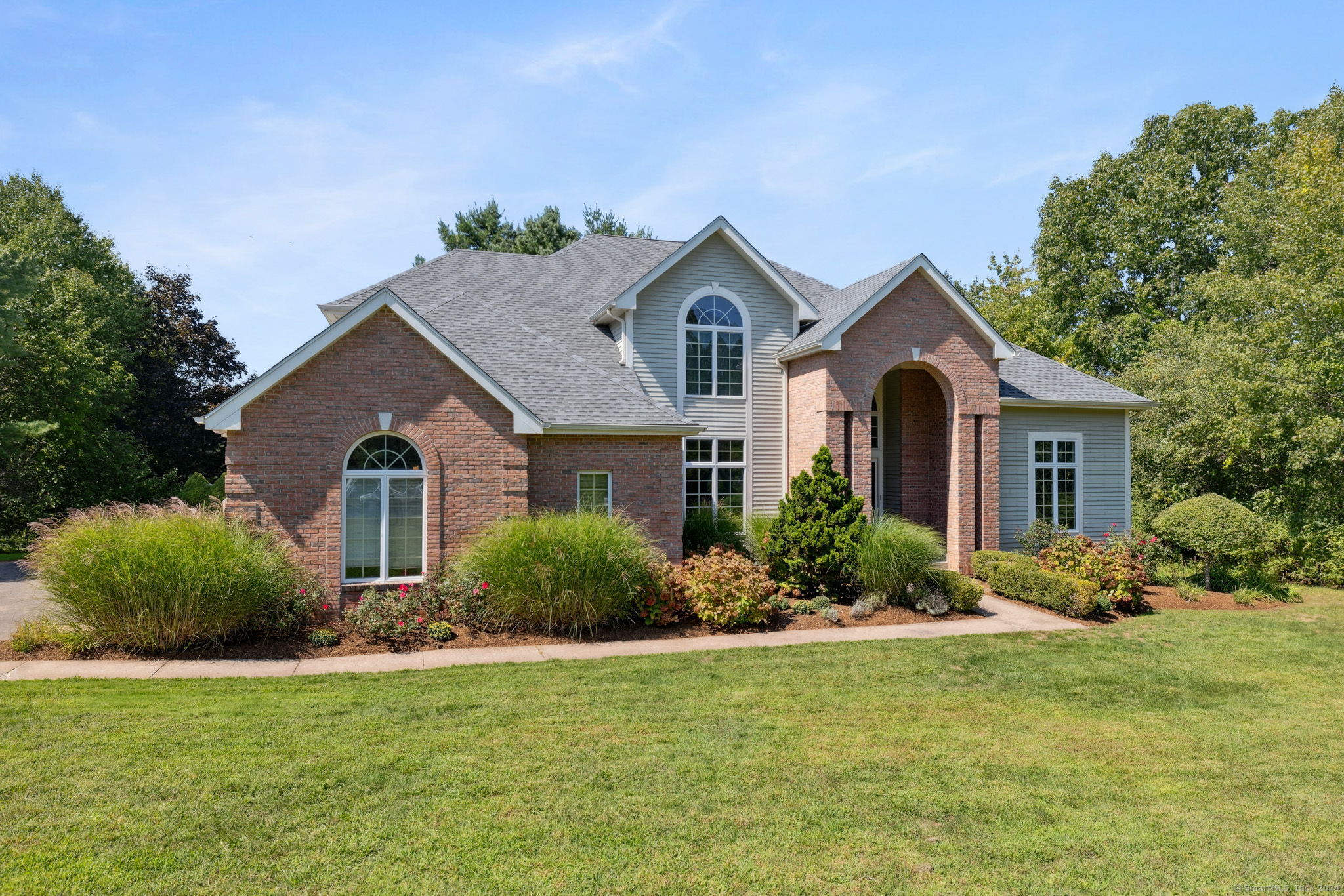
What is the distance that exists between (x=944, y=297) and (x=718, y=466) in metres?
6.35

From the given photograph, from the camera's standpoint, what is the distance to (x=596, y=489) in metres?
14.8

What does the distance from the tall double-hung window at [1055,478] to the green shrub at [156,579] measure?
16.8m

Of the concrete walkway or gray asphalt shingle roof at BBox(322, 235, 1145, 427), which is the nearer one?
Result: the concrete walkway

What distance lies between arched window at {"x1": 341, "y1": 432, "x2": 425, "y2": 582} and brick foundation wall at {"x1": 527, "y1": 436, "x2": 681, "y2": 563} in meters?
2.12

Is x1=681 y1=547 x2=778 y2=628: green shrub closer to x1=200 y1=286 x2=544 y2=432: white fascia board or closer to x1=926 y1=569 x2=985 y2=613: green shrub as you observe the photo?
x1=926 y1=569 x2=985 y2=613: green shrub

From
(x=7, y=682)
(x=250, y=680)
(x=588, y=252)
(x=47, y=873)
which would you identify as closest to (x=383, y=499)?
(x=250, y=680)

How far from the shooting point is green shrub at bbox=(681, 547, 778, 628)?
12.7m

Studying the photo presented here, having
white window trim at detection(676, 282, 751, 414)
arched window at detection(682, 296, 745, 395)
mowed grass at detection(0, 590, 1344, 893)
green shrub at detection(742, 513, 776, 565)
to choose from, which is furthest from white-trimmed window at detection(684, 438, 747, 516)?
mowed grass at detection(0, 590, 1344, 893)

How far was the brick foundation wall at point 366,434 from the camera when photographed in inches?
480

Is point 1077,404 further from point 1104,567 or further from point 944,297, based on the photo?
point 1104,567

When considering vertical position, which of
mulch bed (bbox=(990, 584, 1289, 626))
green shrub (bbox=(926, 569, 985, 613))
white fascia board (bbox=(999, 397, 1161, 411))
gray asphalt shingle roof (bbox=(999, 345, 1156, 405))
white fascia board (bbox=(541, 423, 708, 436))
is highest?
gray asphalt shingle roof (bbox=(999, 345, 1156, 405))

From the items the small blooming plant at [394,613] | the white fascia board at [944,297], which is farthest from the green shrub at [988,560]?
the small blooming plant at [394,613]

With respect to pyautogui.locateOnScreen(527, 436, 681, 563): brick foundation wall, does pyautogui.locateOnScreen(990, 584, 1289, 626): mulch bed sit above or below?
below

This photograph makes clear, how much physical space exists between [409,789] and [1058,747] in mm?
5951
